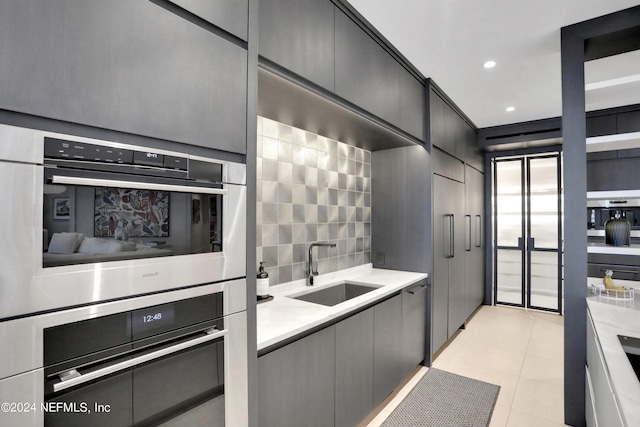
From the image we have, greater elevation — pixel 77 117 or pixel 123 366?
pixel 77 117

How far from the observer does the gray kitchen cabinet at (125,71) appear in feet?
2.56

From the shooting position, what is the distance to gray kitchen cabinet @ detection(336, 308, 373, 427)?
1.88m

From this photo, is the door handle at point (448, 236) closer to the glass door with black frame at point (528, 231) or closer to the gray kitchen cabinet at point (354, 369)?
the gray kitchen cabinet at point (354, 369)

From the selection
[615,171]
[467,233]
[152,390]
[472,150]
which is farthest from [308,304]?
[615,171]

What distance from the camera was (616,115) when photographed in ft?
12.6

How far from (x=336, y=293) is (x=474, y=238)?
280 cm

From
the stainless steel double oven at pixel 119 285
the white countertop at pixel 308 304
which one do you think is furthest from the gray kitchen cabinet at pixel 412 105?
the stainless steel double oven at pixel 119 285

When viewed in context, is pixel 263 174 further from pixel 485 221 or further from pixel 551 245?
pixel 551 245

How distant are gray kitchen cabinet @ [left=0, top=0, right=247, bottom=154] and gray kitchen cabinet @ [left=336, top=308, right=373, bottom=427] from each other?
4.13 feet

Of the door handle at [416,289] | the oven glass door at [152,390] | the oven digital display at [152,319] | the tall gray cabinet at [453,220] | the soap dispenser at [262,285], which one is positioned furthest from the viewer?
the tall gray cabinet at [453,220]

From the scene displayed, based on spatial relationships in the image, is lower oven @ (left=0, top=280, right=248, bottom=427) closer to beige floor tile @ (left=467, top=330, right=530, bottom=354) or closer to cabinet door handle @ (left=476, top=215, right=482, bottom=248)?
beige floor tile @ (left=467, top=330, right=530, bottom=354)

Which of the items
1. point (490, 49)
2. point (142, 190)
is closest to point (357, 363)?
point (142, 190)

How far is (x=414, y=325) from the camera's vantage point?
2830 millimetres

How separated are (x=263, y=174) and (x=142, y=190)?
4.01ft
